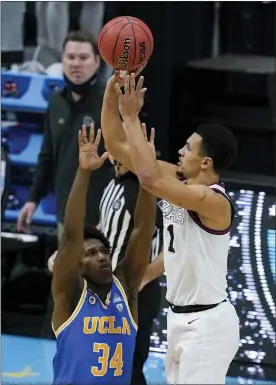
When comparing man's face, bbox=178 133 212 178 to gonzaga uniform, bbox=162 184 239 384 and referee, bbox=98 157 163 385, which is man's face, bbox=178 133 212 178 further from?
referee, bbox=98 157 163 385

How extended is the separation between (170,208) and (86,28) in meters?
2.50

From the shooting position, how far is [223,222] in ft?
13.9

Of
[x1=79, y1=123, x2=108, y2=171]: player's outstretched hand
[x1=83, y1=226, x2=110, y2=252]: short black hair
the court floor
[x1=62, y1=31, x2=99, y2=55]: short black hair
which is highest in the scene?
[x1=62, y1=31, x2=99, y2=55]: short black hair

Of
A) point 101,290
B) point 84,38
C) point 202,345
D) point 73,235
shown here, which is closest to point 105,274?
point 101,290

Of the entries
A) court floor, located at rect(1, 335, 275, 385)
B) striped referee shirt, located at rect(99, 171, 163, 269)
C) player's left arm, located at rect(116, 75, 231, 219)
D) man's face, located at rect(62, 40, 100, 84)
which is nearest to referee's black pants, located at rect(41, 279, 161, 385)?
striped referee shirt, located at rect(99, 171, 163, 269)

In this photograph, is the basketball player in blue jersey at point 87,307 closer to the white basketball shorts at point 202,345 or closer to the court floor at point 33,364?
the white basketball shorts at point 202,345

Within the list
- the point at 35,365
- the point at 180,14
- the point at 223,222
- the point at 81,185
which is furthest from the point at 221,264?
the point at 180,14

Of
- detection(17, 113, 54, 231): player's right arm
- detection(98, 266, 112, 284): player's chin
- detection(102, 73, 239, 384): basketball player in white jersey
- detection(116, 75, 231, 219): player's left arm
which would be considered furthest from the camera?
detection(17, 113, 54, 231): player's right arm

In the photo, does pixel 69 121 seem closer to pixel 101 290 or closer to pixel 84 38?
pixel 84 38

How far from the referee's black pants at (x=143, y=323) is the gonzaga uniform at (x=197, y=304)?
0.80 m

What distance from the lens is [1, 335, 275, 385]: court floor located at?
18.9 feet

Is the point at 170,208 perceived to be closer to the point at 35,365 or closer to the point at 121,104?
the point at 121,104

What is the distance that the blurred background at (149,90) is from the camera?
21.2ft

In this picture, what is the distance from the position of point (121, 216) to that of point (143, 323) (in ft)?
1.80
